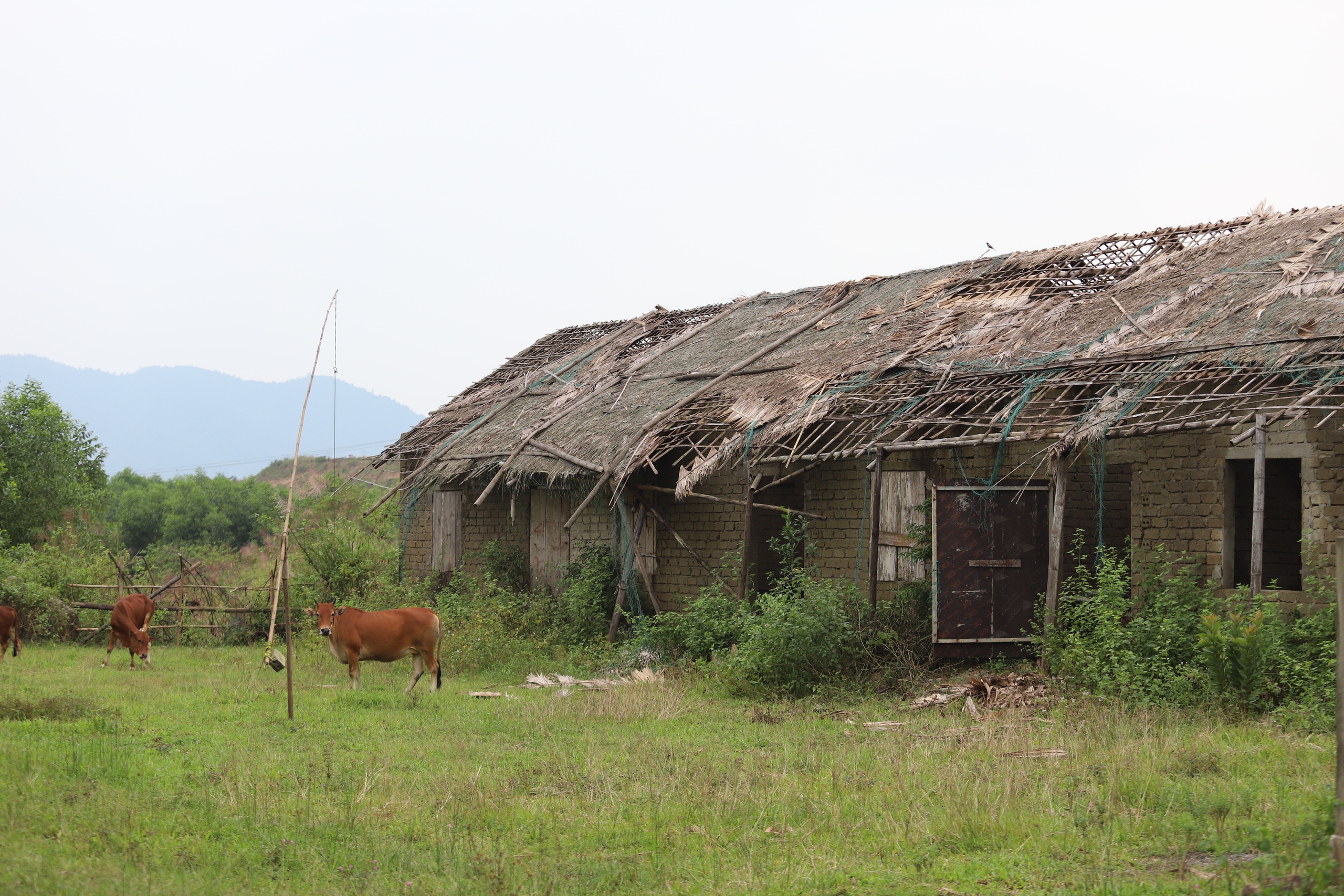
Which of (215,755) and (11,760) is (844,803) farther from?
(11,760)

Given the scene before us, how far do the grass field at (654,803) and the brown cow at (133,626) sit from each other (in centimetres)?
481

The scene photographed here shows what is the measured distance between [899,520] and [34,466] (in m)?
20.6

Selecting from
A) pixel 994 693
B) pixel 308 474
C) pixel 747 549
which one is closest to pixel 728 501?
pixel 747 549

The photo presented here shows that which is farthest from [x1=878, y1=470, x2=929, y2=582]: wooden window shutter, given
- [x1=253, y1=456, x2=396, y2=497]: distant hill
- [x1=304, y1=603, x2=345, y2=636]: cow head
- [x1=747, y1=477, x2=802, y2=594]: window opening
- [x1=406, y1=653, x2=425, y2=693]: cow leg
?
[x1=253, y1=456, x2=396, y2=497]: distant hill

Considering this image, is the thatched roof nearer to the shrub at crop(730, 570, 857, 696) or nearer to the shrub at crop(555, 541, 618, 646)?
the shrub at crop(555, 541, 618, 646)

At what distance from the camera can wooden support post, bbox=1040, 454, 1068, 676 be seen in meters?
9.93

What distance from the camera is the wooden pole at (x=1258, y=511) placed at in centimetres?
878

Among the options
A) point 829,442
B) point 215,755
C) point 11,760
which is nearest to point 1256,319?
point 829,442

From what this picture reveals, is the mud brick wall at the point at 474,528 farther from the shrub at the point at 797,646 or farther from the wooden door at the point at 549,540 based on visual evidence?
the shrub at the point at 797,646

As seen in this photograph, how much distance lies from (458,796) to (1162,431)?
6.13 m

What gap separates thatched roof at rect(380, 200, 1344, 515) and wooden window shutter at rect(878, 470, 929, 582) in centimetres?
52

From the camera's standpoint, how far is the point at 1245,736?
24.6 ft

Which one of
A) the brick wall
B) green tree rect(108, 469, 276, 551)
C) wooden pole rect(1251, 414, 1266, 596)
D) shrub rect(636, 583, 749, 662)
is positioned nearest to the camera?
wooden pole rect(1251, 414, 1266, 596)

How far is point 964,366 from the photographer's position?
1194 cm
